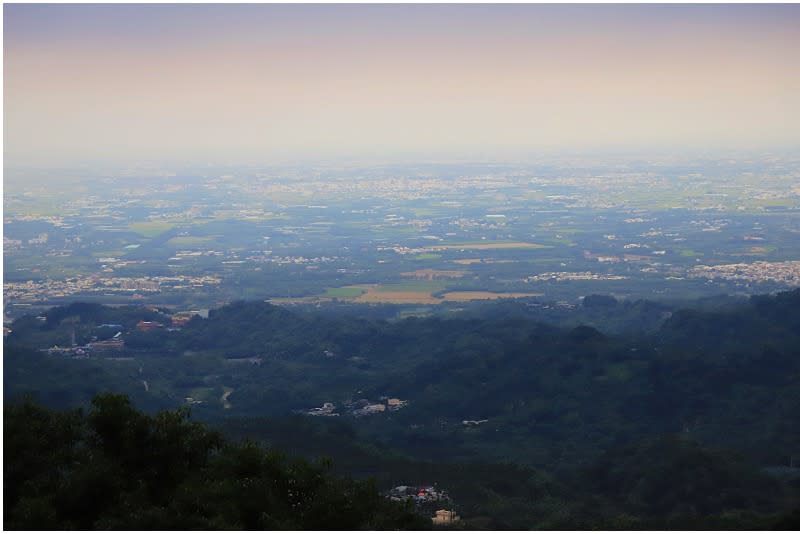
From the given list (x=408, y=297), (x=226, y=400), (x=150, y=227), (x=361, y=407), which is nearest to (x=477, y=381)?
(x=361, y=407)

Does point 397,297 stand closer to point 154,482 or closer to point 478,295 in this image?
point 478,295

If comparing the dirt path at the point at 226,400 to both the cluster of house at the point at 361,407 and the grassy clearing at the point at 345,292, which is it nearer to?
the cluster of house at the point at 361,407

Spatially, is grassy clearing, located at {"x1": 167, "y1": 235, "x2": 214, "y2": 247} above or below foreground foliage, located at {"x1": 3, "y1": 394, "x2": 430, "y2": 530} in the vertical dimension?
below

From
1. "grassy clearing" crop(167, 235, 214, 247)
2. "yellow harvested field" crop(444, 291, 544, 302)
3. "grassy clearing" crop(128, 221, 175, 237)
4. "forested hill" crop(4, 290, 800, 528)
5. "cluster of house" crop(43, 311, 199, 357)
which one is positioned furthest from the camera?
"grassy clearing" crop(128, 221, 175, 237)

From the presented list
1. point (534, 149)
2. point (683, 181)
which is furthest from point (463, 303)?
point (534, 149)

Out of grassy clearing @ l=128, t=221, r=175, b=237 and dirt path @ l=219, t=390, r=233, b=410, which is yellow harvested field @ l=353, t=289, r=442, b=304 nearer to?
dirt path @ l=219, t=390, r=233, b=410

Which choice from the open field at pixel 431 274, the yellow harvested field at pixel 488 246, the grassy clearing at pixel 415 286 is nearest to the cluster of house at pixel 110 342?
the grassy clearing at pixel 415 286

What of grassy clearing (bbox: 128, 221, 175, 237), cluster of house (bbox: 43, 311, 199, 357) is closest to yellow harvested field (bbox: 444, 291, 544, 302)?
cluster of house (bbox: 43, 311, 199, 357)
